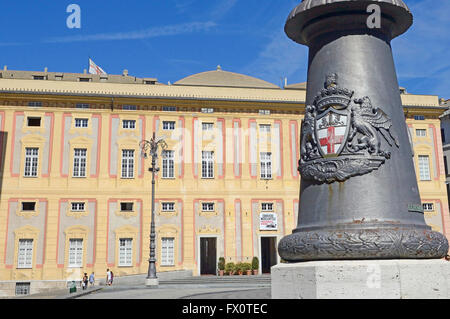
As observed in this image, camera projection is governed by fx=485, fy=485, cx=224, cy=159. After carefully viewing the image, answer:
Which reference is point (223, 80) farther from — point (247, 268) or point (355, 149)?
point (355, 149)

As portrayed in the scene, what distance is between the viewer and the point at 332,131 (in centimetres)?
784

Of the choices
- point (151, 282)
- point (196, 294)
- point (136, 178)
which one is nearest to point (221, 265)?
point (136, 178)

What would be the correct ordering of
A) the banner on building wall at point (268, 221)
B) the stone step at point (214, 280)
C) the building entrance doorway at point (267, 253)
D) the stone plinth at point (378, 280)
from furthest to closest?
the building entrance doorway at point (267, 253) < the banner on building wall at point (268, 221) < the stone step at point (214, 280) < the stone plinth at point (378, 280)

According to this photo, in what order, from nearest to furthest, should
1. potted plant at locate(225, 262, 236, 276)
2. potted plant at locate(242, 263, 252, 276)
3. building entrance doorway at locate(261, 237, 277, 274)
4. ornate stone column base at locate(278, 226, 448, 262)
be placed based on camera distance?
ornate stone column base at locate(278, 226, 448, 262)
potted plant at locate(225, 262, 236, 276)
potted plant at locate(242, 263, 252, 276)
building entrance doorway at locate(261, 237, 277, 274)

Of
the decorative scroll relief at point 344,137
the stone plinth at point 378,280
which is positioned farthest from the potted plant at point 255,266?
the stone plinth at point 378,280

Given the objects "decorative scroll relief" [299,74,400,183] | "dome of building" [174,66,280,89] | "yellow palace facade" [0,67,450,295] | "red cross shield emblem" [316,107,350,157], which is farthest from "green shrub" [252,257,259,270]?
"red cross shield emblem" [316,107,350,157]

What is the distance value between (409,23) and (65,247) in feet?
99.1

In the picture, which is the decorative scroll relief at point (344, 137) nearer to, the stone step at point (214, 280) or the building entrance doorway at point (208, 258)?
the stone step at point (214, 280)

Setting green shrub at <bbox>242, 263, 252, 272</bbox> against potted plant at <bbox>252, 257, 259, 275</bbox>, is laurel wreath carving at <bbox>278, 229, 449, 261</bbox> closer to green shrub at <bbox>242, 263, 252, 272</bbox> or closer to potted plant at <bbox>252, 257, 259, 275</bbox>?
green shrub at <bbox>242, 263, 252, 272</bbox>

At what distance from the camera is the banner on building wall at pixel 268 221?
36.1m

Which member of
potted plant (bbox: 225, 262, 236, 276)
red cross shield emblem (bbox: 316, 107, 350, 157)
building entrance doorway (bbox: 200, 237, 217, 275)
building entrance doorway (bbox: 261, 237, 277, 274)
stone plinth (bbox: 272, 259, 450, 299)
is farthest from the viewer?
building entrance doorway (bbox: 200, 237, 217, 275)

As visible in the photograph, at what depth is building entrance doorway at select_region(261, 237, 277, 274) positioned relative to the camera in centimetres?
3703

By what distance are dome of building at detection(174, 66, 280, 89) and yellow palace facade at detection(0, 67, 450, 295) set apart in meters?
9.48
